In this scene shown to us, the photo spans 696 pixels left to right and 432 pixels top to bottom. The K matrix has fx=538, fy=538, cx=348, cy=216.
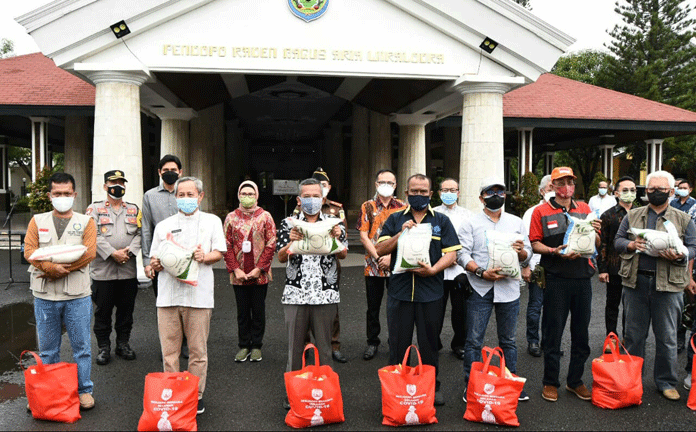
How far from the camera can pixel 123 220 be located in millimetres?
5941

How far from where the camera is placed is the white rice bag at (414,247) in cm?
442

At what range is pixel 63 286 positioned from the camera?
4.50 m

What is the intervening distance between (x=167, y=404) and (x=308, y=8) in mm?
9006

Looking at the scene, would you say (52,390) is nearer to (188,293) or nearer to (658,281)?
(188,293)

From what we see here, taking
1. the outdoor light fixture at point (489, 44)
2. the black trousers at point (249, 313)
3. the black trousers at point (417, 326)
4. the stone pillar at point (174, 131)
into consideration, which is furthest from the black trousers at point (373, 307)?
the stone pillar at point (174, 131)

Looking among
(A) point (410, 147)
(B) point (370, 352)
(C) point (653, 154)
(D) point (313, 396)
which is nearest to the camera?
(D) point (313, 396)

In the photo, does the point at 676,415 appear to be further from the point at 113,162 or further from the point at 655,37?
the point at 655,37

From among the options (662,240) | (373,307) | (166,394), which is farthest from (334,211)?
(662,240)

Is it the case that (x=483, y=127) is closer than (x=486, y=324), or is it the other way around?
(x=486, y=324)

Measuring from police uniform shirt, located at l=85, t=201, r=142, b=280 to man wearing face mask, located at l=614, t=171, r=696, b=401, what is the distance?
5.03 meters

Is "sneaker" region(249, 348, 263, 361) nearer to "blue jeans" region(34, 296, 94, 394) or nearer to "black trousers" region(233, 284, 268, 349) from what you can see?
"black trousers" region(233, 284, 268, 349)

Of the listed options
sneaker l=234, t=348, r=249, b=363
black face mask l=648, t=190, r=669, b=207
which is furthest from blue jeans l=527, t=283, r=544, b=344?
sneaker l=234, t=348, r=249, b=363

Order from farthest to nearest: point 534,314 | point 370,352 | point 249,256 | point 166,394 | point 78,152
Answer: point 78,152
point 534,314
point 370,352
point 249,256
point 166,394

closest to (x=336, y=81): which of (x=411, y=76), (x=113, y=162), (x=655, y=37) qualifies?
(x=411, y=76)
